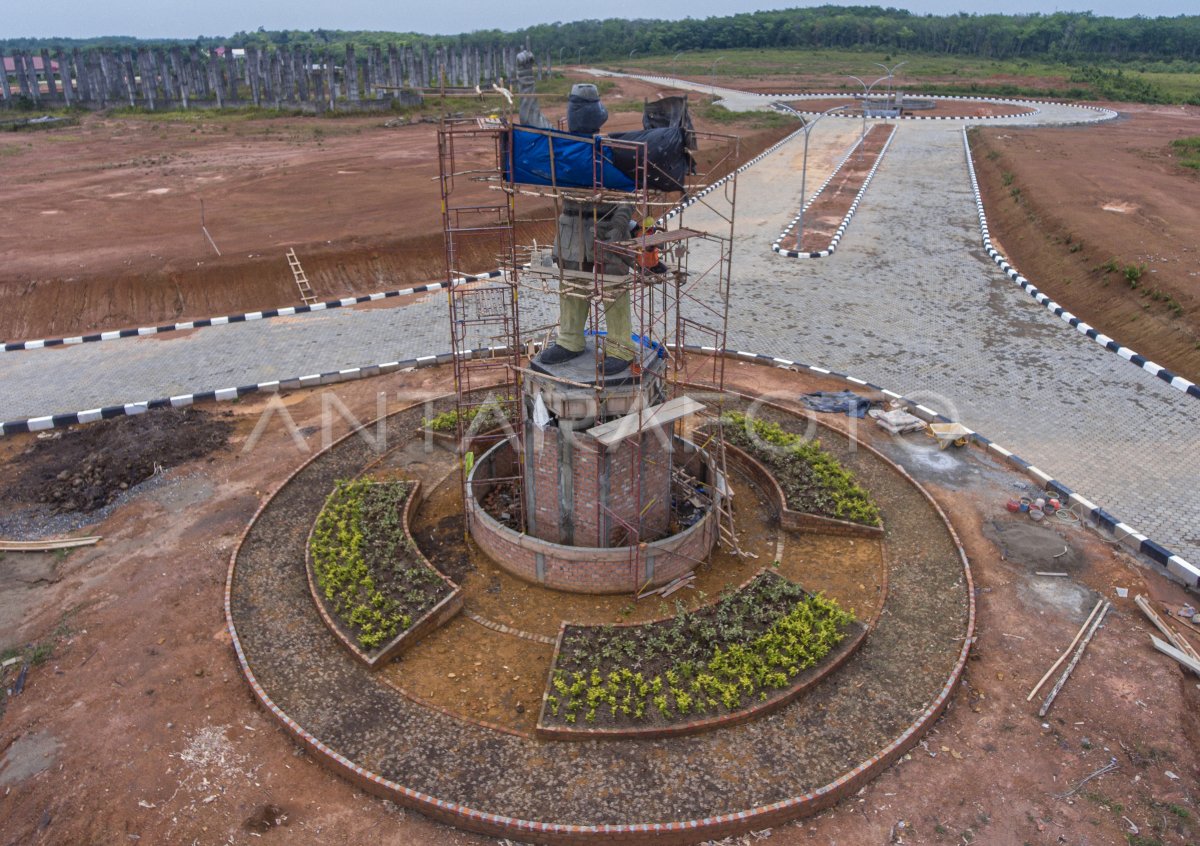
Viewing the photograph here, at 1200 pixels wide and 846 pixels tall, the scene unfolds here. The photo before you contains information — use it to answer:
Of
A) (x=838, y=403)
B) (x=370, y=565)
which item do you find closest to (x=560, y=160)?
(x=370, y=565)

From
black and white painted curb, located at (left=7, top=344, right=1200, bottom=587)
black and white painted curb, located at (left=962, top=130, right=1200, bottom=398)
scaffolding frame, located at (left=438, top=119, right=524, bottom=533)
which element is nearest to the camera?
scaffolding frame, located at (left=438, top=119, right=524, bottom=533)

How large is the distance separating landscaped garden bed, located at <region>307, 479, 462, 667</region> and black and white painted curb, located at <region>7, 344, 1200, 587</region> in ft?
15.7

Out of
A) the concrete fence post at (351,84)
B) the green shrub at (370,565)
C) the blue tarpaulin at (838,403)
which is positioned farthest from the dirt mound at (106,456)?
the concrete fence post at (351,84)

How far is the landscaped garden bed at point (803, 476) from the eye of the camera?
44.2 feet

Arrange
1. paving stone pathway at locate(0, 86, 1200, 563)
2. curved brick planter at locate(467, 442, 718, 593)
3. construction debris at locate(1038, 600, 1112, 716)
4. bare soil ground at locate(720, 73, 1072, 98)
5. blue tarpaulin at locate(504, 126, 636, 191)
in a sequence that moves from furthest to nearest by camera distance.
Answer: bare soil ground at locate(720, 73, 1072, 98)
paving stone pathway at locate(0, 86, 1200, 563)
curved brick planter at locate(467, 442, 718, 593)
blue tarpaulin at locate(504, 126, 636, 191)
construction debris at locate(1038, 600, 1112, 716)

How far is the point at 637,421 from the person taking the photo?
11.8 meters

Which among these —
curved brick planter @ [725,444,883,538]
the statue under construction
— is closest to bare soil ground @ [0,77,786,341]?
the statue under construction

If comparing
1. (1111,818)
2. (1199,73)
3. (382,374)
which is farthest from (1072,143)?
(1199,73)

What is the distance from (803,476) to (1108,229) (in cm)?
2075

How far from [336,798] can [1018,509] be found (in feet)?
38.7

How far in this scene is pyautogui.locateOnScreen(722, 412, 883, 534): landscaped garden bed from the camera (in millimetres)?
13469

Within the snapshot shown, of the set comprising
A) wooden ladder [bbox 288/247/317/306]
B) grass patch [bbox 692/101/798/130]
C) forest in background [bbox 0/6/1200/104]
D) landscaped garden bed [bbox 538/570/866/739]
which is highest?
forest in background [bbox 0/6/1200/104]

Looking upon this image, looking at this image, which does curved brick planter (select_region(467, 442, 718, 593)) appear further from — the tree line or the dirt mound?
the tree line

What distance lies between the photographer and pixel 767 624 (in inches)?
439
